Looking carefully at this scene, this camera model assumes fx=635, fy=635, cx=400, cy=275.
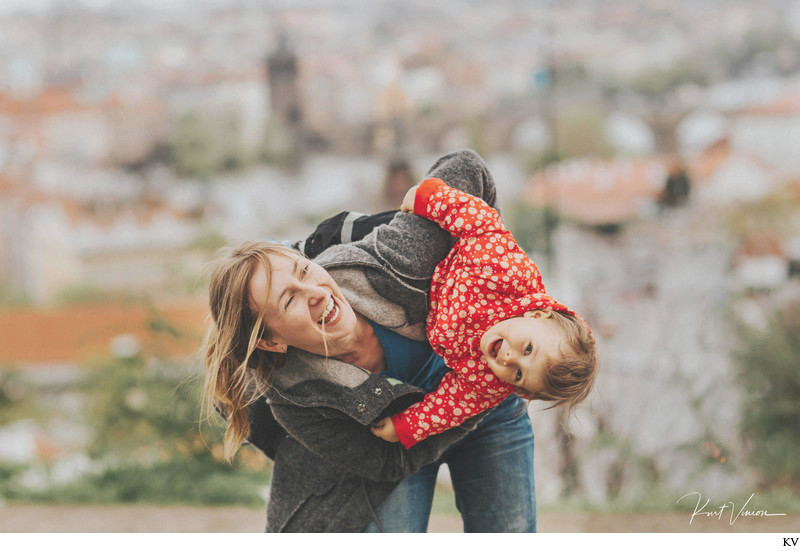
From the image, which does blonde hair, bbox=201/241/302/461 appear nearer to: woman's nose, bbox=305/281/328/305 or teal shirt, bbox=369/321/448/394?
woman's nose, bbox=305/281/328/305

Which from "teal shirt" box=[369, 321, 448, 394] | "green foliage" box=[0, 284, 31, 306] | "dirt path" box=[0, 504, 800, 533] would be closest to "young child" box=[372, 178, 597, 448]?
"teal shirt" box=[369, 321, 448, 394]

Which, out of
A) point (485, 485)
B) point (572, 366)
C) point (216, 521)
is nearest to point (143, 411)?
point (216, 521)

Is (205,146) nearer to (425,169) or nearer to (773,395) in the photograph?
(425,169)

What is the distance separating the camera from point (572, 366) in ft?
4.75

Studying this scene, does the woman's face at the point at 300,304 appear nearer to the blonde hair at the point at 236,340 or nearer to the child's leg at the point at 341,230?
the blonde hair at the point at 236,340

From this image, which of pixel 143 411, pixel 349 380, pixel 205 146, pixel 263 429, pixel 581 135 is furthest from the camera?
pixel 205 146

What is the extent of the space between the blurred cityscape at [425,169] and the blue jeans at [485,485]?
7.75 feet

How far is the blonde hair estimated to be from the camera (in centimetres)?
151

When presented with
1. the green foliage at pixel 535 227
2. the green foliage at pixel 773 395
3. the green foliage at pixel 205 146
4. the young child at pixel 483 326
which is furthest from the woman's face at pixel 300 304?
the green foliage at pixel 773 395

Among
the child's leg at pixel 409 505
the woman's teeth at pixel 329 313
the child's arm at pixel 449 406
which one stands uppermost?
the woman's teeth at pixel 329 313

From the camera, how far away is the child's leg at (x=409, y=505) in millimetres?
1677

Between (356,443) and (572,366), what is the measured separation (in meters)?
0.56

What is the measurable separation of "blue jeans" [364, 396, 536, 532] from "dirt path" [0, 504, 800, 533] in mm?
1923
